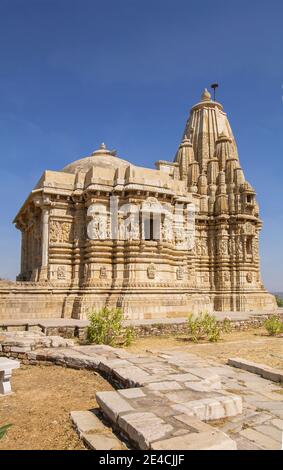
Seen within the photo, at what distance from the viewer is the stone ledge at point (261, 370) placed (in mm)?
7652

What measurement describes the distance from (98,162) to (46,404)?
59.7 ft

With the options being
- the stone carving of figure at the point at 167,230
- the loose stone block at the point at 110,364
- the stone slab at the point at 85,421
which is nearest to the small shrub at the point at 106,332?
the loose stone block at the point at 110,364

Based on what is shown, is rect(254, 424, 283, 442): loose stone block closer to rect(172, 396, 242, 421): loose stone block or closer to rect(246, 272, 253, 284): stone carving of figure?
rect(172, 396, 242, 421): loose stone block

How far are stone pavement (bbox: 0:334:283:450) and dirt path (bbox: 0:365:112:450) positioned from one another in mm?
363

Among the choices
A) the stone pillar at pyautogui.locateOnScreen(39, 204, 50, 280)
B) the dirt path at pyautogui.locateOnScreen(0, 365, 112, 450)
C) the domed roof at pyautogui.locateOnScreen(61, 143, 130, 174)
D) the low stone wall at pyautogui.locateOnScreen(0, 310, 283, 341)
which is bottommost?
the dirt path at pyautogui.locateOnScreen(0, 365, 112, 450)

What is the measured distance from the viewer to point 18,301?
1692 centimetres

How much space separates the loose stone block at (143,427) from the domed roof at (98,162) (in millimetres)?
18382

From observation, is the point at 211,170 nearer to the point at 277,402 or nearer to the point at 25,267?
the point at 25,267

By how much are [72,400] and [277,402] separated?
3293 millimetres

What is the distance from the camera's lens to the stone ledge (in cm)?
765

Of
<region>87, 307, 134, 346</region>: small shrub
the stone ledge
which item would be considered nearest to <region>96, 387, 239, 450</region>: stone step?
the stone ledge

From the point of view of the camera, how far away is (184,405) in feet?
15.3

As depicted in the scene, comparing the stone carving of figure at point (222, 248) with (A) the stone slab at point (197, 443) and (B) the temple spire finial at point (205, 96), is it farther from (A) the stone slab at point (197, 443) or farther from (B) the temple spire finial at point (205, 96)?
(A) the stone slab at point (197, 443)
